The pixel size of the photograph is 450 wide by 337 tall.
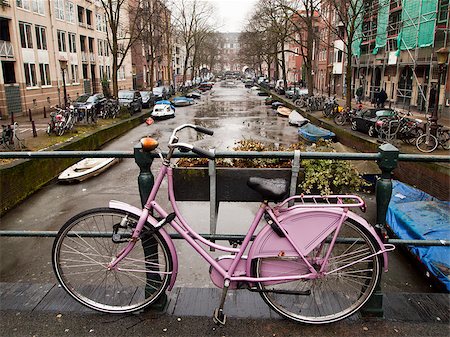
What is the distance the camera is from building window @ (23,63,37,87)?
29.6 meters

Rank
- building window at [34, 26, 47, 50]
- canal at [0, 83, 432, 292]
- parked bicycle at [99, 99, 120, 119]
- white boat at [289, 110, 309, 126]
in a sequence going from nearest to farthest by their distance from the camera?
canal at [0, 83, 432, 292]
parked bicycle at [99, 99, 120, 119]
white boat at [289, 110, 309, 126]
building window at [34, 26, 47, 50]

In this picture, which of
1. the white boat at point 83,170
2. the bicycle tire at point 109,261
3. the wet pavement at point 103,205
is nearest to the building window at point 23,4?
the wet pavement at point 103,205

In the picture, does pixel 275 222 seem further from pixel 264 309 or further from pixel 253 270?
pixel 264 309

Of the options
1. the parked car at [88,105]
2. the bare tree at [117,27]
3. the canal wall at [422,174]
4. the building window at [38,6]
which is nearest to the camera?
the canal wall at [422,174]

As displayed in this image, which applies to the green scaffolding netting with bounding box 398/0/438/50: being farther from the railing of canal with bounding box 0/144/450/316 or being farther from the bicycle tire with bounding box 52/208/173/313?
the bicycle tire with bounding box 52/208/173/313

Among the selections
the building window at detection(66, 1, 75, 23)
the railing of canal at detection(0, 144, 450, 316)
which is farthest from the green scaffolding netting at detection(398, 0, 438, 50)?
the building window at detection(66, 1, 75, 23)

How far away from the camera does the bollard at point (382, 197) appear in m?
2.73

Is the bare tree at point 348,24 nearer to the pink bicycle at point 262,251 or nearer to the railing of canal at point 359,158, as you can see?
the railing of canal at point 359,158

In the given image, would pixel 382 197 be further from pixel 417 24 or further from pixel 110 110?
pixel 417 24

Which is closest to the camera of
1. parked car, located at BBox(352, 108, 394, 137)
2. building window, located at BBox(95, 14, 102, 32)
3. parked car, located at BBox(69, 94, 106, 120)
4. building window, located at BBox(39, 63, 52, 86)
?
parked car, located at BBox(352, 108, 394, 137)

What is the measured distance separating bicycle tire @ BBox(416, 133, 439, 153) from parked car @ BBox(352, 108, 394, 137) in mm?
3074

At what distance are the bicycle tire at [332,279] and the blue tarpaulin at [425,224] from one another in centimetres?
427

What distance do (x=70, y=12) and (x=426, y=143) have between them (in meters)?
34.6

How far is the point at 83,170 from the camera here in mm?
14664
